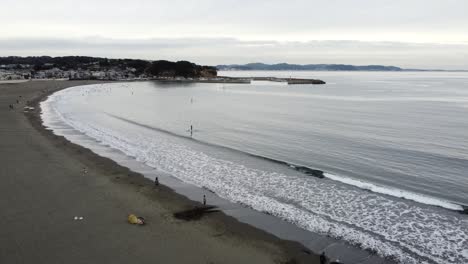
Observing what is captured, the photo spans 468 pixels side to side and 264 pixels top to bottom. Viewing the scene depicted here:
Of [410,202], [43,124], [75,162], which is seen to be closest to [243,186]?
[410,202]

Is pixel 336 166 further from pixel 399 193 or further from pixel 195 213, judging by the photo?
pixel 195 213

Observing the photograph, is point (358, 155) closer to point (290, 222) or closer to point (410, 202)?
point (410, 202)

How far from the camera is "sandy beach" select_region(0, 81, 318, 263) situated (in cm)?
1326

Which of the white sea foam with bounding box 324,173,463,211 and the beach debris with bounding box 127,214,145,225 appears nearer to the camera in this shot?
the beach debris with bounding box 127,214,145,225

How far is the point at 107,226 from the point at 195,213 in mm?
3751

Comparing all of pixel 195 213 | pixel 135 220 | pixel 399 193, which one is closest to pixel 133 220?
pixel 135 220

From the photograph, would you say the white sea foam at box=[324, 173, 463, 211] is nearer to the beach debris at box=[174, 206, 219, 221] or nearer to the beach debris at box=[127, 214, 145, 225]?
the beach debris at box=[174, 206, 219, 221]

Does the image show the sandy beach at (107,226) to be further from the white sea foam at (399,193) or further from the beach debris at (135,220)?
the white sea foam at (399,193)

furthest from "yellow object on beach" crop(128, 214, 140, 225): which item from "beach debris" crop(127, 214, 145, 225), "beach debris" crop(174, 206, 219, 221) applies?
"beach debris" crop(174, 206, 219, 221)

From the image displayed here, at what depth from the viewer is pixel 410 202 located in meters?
19.6

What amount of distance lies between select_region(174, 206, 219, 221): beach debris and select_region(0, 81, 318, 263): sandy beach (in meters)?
0.34

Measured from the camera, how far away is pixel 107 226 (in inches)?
609

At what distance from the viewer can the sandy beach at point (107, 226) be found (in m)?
13.3

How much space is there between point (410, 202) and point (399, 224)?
3.19 m
